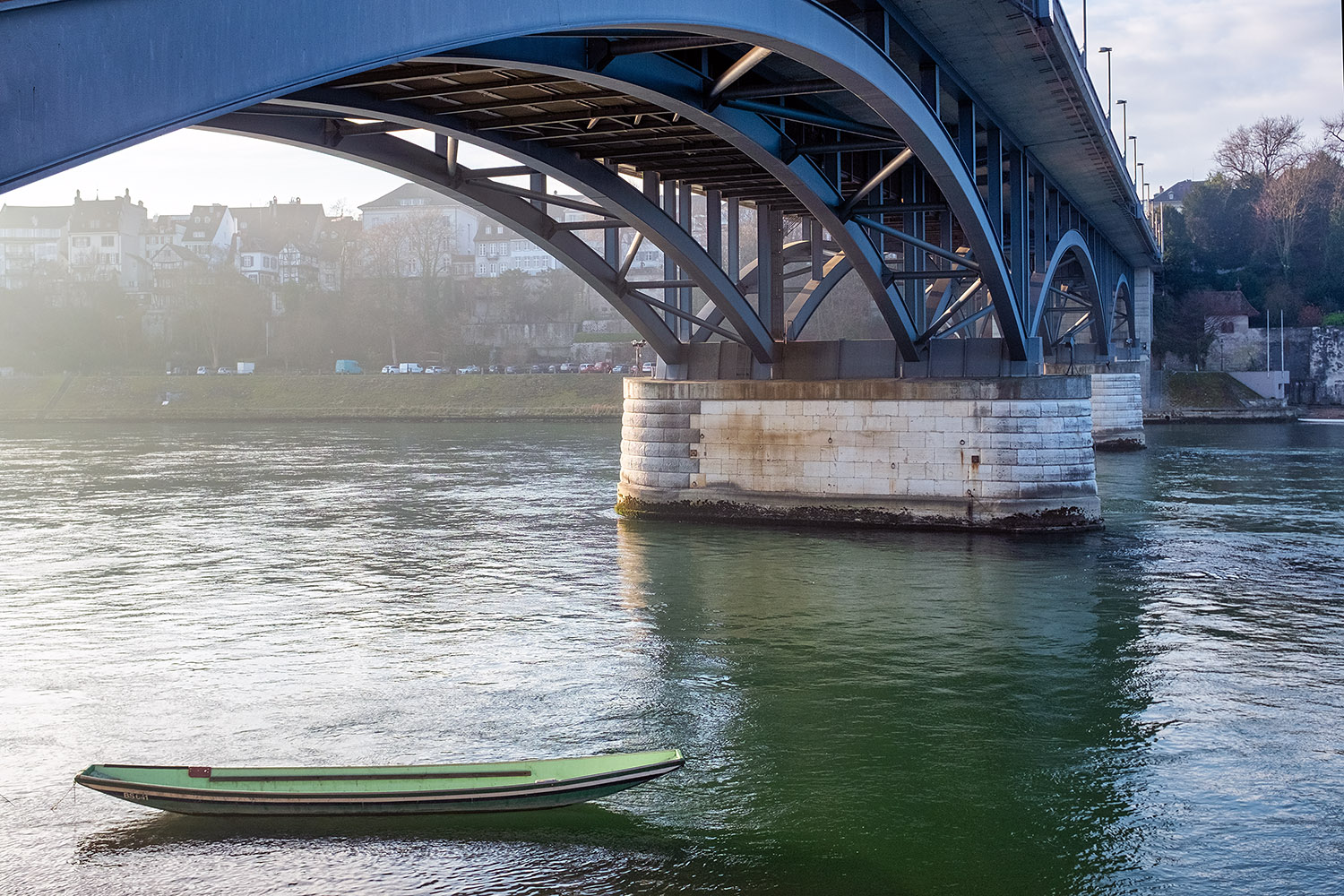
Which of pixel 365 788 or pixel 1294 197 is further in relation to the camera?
pixel 1294 197

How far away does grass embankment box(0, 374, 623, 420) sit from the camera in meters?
65.7

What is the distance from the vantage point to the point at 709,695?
11.1 m

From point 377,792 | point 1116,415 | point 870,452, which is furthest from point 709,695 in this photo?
point 1116,415

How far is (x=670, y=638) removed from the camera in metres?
13.5

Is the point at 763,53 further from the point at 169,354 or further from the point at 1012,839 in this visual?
the point at 169,354

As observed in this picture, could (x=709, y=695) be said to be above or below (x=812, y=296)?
below

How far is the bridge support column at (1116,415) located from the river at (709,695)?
21.4 m

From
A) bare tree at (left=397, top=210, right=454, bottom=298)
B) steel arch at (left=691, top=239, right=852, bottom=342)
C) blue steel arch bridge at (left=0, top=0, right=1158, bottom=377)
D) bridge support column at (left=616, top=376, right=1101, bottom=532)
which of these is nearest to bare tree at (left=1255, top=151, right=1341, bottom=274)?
bare tree at (left=397, top=210, right=454, bottom=298)

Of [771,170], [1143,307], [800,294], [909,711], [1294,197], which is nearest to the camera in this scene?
[909,711]

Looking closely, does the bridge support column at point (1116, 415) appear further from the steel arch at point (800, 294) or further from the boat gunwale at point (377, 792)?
the boat gunwale at point (377, 792)

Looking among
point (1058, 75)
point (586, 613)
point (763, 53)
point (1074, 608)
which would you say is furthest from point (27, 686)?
point (1058, 75)

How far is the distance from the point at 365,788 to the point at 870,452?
14843 mm

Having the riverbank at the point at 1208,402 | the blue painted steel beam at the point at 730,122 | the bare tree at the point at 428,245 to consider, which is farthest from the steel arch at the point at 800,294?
the bare tree at the point at 428,245

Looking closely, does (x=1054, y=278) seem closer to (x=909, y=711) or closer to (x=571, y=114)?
(x=571, y=114)
